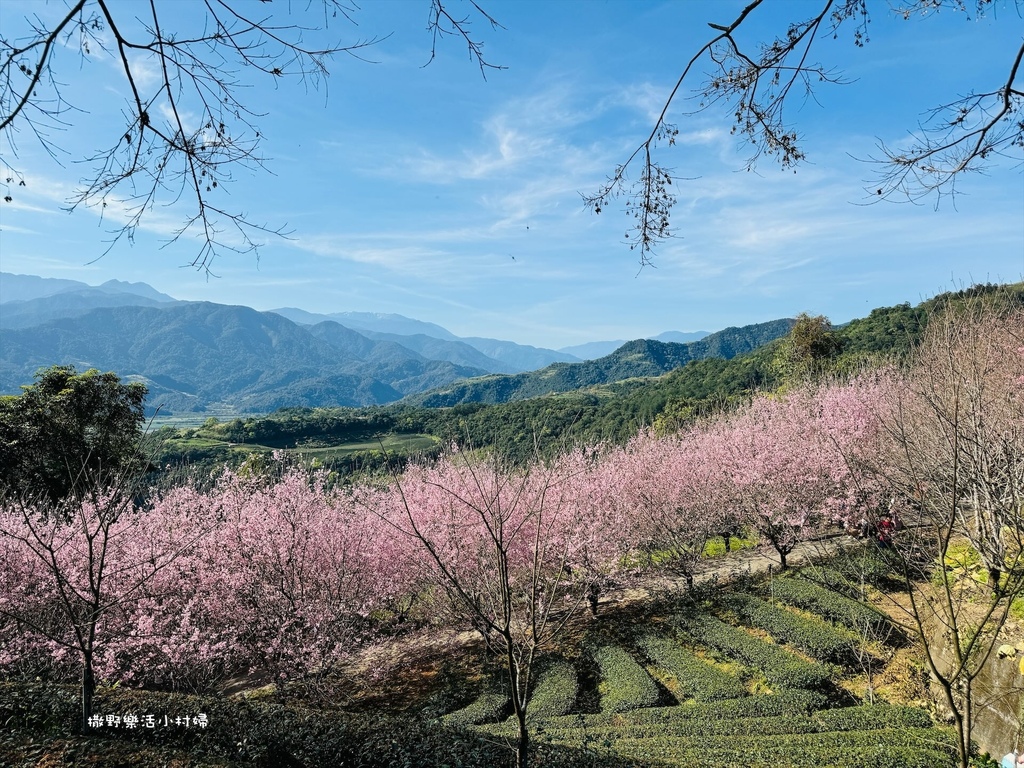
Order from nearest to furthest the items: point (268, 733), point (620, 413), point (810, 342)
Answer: point (268, 733), point (810, 342), point (620, 413)

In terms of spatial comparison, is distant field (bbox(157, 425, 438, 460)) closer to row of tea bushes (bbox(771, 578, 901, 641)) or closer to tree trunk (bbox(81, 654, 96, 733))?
row of tea bushes (bbox(771, 578, 901, 641))

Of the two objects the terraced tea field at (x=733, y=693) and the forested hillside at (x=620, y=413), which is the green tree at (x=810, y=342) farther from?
the terraced tea field at (x=733, y=693)

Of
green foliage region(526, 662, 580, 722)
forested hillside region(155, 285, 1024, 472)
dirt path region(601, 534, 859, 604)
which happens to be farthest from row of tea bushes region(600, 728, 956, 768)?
dirt path region(601, 534, 859, 604)

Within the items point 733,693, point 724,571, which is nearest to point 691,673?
point 733,693

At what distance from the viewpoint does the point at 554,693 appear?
9.83 m

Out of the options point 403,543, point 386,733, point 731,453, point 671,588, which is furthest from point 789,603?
point 386,733

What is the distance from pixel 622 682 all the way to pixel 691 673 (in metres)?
1.32

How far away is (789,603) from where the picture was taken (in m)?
12.3

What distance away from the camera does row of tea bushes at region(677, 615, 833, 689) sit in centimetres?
882

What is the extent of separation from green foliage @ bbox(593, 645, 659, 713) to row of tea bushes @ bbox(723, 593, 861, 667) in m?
3.05

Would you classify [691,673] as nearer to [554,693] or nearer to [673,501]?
[554,693]

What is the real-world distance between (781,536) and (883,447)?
15.5ft

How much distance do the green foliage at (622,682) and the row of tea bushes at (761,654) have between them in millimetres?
1745

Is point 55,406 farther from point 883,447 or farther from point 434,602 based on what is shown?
point 883,447
